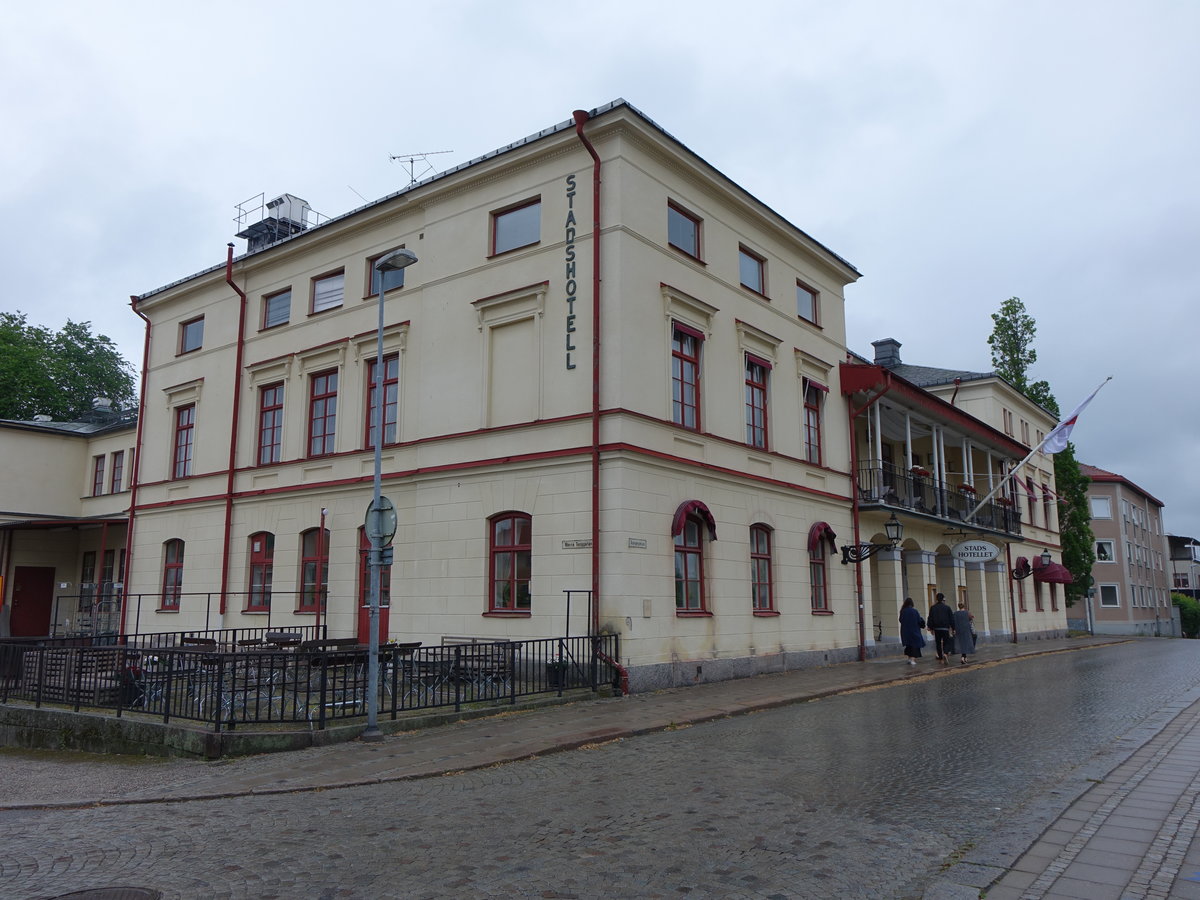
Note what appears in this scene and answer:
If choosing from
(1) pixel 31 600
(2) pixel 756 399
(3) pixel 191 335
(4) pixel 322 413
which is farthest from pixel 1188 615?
(1) pixel 31 600

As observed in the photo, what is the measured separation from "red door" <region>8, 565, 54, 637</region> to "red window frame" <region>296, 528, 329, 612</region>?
1524 centimetres

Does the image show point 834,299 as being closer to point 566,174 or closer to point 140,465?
point 566,174

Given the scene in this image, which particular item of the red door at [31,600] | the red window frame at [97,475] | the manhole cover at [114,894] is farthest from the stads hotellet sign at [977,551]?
the red door at [31,600]

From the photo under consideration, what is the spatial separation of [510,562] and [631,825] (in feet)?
36.2

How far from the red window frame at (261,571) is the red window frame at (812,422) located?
1358 cm

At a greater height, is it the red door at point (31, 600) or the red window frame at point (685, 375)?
the red window frame at point (685, 375)

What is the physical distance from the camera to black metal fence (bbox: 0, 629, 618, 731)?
37.7 ft

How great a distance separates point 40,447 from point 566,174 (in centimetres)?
2501

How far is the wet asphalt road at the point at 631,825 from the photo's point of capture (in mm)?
5633

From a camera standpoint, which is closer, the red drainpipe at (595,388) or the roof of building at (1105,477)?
the red drainpipe at (595,388)

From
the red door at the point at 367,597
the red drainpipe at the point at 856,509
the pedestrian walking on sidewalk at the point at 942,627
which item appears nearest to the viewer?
the red door at the point at 367,597

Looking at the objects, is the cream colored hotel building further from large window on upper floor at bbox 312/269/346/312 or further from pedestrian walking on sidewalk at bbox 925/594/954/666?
pedestrian walking on sidewalk at bbox 925/594/954/666

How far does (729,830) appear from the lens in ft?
21.9

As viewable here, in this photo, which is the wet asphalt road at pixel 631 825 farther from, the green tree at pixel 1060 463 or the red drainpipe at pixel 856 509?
the green tree at pixel 1060 463
